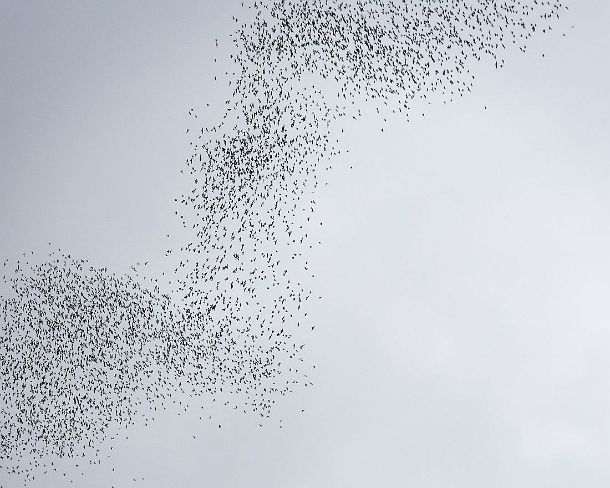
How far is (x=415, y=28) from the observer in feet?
35.2

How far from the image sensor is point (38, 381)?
36.9ft

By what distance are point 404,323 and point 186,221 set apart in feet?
10.2

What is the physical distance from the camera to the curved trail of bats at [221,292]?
1105 cm

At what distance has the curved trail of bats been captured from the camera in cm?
1105

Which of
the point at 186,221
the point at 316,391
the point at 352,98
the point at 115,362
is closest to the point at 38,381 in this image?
the point at 115,362

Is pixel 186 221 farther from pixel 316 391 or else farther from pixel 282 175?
pixel 316 391

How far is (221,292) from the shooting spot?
441 inches

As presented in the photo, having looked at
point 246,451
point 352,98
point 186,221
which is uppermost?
point 352,98

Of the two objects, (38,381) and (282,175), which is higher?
(282,175)

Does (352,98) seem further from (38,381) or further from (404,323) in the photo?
(38,381)

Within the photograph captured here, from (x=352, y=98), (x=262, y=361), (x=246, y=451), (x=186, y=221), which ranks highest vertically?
(x=352, y=98)

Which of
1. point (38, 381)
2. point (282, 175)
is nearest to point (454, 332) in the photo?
point (282, 175)

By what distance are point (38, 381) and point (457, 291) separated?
5.54 m

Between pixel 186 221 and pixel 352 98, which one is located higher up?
pixel 352 98
